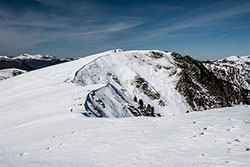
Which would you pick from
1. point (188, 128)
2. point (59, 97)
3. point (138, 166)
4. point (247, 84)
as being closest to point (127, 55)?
point (59, 97)

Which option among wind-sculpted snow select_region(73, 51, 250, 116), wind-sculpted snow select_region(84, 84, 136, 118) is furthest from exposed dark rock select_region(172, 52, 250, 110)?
wind-sculpted snow select_region(84, 84, 136, 118)

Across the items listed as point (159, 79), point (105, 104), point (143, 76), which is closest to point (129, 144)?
point (105, 104)

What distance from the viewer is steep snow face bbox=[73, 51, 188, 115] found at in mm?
56309

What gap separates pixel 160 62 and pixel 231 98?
43672mm

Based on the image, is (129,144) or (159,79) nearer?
(129,144)

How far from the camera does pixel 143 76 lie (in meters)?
67.4

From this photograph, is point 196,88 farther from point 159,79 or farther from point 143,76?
point 143,76

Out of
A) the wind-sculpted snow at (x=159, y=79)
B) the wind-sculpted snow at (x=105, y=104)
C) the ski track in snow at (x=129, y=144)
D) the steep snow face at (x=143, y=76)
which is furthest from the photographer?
the wind-sculpted snow at (x=159, y=79)

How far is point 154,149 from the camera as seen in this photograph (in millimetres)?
9289

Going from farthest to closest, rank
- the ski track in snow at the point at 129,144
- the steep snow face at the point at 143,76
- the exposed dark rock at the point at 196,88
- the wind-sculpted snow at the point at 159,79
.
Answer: the exposed dark rock at the point at 196,88 < the wind-sculpted snow at the point at 159,79 < the steep snow face at the point at 143,76 < the ski track in snow at the point at 129,144

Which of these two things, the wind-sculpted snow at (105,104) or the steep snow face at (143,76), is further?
the steep snow face at (143,76)

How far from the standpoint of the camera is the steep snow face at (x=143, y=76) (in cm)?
5631

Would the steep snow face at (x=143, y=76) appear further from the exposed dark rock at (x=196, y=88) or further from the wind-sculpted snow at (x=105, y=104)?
the wind-sculpted snow at (x=105, y=104)

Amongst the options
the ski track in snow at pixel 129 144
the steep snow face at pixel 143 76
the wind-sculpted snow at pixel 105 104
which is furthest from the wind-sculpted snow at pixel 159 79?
the ski track in snow at pixel 129 144
